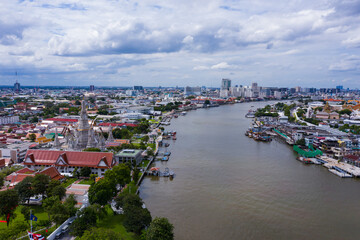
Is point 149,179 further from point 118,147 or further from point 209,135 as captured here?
point 209,135

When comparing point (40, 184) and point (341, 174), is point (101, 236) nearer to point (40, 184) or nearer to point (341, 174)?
point (40, 184)

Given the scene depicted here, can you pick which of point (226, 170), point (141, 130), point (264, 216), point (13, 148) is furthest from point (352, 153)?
point (13, 148)

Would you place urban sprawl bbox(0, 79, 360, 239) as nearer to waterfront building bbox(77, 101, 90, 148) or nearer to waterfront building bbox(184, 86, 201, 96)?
waterfront building bbox(77, 101, 90, 148)

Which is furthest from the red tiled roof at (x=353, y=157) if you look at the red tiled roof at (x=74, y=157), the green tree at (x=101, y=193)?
the green tree at (x=101, y=193)

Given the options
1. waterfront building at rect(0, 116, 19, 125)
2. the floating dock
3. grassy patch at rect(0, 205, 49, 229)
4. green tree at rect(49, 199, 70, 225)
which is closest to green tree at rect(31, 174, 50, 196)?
grassy patch at rect(0, 205, 49, 229)

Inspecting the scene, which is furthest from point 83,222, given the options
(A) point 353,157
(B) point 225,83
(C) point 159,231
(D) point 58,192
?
(B) point 225,83

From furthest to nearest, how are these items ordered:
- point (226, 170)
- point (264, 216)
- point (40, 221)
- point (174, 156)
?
point (174, 156) < point (226, 170) < point (264, 216) < point (40, 221)
